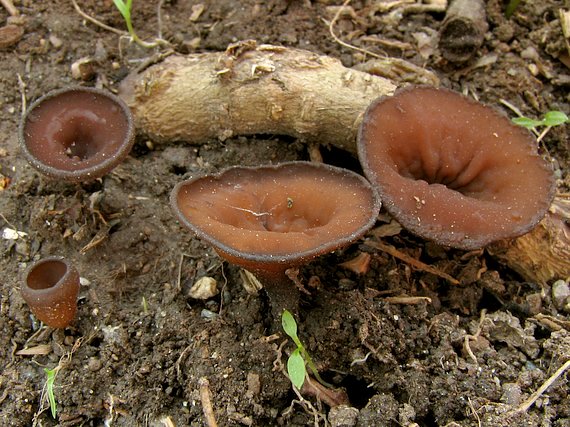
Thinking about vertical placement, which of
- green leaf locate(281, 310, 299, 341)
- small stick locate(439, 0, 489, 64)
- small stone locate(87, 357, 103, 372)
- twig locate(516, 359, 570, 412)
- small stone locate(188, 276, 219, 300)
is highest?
small stick locate(439, 0, 489, 64)

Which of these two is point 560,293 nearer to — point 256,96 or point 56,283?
point 256,96

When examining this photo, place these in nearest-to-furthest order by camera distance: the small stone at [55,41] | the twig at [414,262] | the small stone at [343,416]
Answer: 1. the small stone at [343,416]
2. the twig at [414,262]
3. the small stone at [55,41]

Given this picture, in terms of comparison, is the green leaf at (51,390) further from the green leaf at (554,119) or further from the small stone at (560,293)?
the green leaf at (554,119)

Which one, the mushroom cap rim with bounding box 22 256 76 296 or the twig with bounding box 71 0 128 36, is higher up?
the twig with bounding box 71 0 128 36

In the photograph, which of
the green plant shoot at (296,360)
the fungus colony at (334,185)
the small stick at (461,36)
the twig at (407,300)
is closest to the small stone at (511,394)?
the twig at (407,300)

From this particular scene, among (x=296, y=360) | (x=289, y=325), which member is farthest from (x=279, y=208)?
(x=296, y=360)

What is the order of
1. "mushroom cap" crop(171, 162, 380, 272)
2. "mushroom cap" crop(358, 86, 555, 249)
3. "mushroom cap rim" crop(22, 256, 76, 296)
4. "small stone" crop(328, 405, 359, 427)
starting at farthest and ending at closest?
"mushroom cap" crop(358, 86, 555, 249), "mushroom cap rim" crop(22, 256, 76, 296), "small stone" crop(328, 405, 359, 427), "mushroom cap" crop(171, 162, 380, 272)

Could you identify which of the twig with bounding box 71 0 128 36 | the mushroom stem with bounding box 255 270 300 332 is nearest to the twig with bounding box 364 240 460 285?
the mushroom stem with bounding box 255 270 300 332

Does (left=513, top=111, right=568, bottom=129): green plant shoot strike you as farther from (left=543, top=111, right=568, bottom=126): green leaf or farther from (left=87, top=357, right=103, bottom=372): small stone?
(left=87, top=357, right=103, bottom=372): small stone
